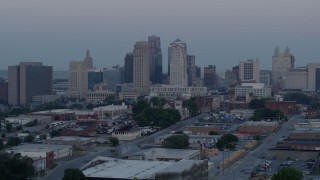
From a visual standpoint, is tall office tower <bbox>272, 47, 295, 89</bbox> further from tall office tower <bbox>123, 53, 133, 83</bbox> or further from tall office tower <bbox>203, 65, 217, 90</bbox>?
tall office tower <bbox>123, 53, 133, 83</bbox>

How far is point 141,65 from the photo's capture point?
4412cm

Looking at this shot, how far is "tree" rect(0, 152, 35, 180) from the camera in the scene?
11.8 m

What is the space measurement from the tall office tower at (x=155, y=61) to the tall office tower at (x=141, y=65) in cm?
572

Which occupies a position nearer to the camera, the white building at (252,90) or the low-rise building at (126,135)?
the low-rise building at (126,135)

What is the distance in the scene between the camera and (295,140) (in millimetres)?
18797

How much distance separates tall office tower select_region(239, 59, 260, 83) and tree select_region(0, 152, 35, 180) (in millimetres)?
37414

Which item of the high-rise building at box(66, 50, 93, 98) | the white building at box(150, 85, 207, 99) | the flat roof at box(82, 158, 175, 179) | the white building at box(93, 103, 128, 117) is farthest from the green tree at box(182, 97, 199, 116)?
the flat roof at box(82, 158, 175, 179)

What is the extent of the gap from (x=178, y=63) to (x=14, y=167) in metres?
32.9

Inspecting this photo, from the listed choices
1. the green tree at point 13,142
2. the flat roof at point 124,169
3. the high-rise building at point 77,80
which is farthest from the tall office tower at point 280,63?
the flat roof at point 124,169

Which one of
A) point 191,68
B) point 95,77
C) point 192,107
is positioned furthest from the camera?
point 95,77

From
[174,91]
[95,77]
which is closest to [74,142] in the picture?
[174,91]

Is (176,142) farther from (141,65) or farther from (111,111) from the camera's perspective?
(141,65)

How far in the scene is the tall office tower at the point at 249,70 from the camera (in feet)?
161

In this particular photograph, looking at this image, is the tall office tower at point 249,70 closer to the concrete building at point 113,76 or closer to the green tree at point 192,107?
the concrete building at point 113,76
